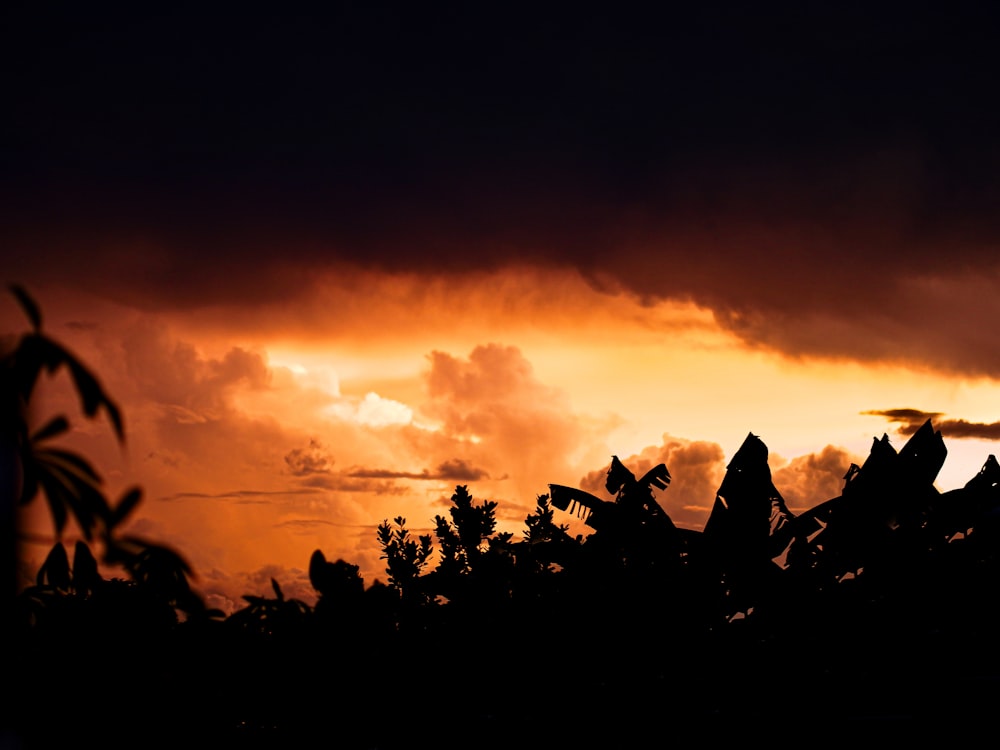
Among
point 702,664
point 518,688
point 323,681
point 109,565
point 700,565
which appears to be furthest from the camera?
point 700,565

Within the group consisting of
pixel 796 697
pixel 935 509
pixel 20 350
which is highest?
pixel 935 509

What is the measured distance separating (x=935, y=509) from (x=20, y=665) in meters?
12.5

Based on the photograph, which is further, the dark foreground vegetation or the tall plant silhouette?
the dark foreground vegetation

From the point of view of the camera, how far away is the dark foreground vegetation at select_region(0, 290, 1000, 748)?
3285 mm

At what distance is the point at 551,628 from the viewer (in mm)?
9008

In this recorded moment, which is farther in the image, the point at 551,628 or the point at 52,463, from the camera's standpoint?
the point at 551,628

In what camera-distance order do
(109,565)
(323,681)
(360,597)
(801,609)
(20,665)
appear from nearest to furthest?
(109,565), (20,665), (360,597), (323,681), (801,609)

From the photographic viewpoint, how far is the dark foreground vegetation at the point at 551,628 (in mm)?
3285

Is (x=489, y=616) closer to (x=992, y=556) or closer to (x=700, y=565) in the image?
(x=700, y=565)

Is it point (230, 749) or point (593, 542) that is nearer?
point (230, 749)

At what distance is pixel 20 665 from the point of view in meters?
3.24

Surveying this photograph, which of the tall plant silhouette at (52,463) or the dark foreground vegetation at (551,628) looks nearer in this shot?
the tall plant silhouette at (52,463)

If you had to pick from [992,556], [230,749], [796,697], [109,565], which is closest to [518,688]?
[796,697]

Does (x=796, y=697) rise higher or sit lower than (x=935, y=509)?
lower
